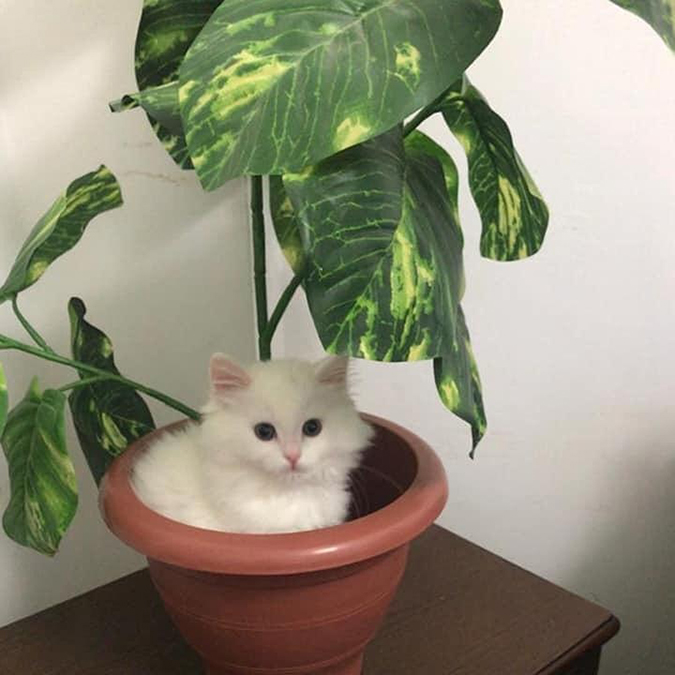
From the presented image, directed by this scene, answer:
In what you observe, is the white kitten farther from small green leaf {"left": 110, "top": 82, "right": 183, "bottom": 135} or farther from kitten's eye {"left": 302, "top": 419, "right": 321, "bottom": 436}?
small green leaf {"left": 110, "top": 82, "right": 183, "bottom": 135}

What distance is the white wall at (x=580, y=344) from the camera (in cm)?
97

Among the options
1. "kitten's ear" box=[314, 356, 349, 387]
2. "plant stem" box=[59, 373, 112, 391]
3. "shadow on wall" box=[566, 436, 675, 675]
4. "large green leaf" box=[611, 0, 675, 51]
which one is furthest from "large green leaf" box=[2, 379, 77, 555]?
"shadow on wall" box=[566, 436, 675, 675]

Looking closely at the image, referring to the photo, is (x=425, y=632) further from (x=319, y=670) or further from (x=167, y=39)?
(x=167, y=39)

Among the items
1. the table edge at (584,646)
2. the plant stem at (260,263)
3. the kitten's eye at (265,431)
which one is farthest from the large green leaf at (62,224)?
the table edge at (584,646)

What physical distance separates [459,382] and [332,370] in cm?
18

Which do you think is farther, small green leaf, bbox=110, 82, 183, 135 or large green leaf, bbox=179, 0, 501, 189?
small green leaf, bbox=110, 82, 183, 135

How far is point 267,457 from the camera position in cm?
71

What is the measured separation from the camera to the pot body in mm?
637

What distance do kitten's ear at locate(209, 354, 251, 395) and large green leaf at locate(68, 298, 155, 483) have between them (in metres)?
0.15

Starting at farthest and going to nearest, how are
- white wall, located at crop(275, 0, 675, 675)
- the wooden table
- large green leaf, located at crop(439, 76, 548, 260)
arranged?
white wall, located at crop(275, 0, 675, 675), the wooden table, large green leaf, located at crop(439, 76, 548, 260)

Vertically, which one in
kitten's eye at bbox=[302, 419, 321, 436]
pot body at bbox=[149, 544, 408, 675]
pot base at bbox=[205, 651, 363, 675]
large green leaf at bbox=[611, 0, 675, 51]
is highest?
large green leaf at bbox=[611, 0, 675, 51]

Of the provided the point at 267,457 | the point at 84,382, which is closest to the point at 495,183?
the point at 267,457

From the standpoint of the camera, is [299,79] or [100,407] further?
[100,407]

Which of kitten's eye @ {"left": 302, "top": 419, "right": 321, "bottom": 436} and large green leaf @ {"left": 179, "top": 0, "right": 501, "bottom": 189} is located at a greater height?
large green leaf @ {"left": 179, "top": 0, "right": 501, "bottom": 189}
